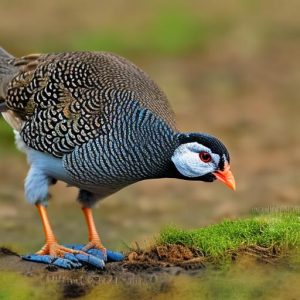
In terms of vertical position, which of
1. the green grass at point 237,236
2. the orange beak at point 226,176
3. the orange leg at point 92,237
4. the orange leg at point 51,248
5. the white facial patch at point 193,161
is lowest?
the orange leg at point 92,237

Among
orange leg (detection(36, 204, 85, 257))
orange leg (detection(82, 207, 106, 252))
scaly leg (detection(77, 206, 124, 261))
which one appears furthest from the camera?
orange leg (detection(82, 207, 106, 252))

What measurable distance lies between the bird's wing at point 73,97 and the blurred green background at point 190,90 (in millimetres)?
1647

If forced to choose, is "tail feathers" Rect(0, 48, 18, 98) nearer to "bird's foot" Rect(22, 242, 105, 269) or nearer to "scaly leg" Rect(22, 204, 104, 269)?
"scaly leg" Rect(22, 204, 104, 269)

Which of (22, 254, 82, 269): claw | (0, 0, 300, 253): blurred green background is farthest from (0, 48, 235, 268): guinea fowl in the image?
(0, 0, 300, 253): blurred green background

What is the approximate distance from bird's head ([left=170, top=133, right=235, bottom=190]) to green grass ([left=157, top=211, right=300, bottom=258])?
1.32 feet

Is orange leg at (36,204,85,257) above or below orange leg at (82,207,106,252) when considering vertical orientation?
above

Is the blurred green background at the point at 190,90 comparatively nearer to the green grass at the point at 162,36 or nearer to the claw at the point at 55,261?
the green grass at the point at 162,36

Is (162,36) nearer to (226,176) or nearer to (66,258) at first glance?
(226,176)

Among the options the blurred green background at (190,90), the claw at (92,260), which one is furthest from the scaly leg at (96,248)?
the blurred green background at (190,90)

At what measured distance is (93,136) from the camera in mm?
8453

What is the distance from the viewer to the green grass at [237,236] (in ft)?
25.7

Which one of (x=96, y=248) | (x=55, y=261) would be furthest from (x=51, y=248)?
(x=55, y=261)

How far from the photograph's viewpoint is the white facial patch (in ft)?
26.1

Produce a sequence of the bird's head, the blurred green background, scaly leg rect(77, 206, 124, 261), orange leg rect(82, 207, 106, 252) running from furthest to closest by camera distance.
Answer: the blurred green background → orange leg rect(82, 207, 106, 252) → scaly leg rect(77, 206, 124, 261) → the bird's head
